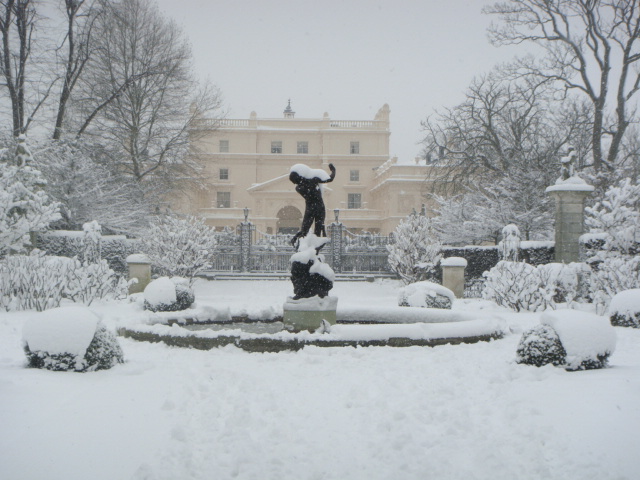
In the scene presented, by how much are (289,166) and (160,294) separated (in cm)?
3759

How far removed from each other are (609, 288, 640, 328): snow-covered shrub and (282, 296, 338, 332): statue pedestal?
4.87 metres

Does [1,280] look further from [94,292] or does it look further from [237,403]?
[237,403]

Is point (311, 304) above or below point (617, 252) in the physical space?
below

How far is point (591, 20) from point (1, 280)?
2169 centimetres

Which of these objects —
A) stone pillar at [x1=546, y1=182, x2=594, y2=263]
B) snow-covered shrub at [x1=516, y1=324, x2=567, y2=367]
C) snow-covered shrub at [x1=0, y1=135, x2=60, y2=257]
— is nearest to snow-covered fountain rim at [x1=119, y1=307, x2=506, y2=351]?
snow-covered shrub at [x1=516, y1=324, x2=567, y2=367]

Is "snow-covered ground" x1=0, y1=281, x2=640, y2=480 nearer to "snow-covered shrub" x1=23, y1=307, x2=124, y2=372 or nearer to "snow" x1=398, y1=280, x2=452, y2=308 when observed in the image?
"snow-covered shrub" x1=23, y1=307, x2=124, y2=372

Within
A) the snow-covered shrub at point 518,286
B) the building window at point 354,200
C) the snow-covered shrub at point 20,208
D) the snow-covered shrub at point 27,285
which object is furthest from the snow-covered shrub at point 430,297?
the building window at point 354,200

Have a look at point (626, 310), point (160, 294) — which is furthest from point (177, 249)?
point (626, 310)

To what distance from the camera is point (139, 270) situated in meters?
17.7

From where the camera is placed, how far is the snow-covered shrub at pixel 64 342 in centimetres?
609

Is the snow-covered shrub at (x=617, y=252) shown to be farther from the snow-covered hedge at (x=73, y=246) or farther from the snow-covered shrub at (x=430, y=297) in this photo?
the snow-covered hedge at (x=73, y=246)

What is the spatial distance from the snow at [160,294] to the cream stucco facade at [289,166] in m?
32.2

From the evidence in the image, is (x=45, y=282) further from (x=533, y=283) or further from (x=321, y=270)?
(x=533, y=283)

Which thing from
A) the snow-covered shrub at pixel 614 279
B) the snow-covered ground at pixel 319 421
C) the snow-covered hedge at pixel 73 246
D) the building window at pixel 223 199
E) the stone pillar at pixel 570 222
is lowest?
the snow-covered ground at pixel 319 421
